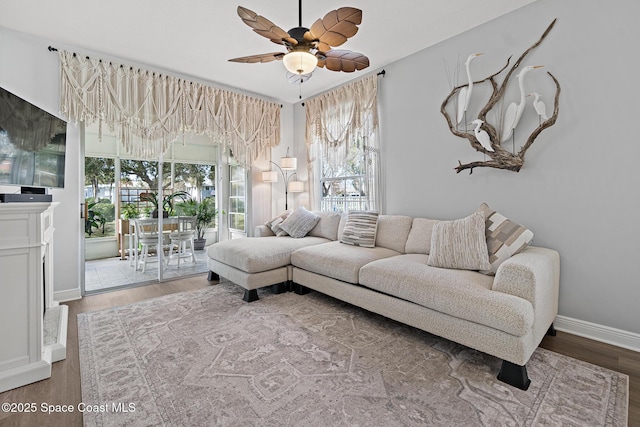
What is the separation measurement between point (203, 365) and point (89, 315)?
5.28 ft

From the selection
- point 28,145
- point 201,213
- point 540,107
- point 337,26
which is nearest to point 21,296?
point 28,145

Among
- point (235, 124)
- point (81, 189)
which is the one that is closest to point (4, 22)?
point (81, 189)

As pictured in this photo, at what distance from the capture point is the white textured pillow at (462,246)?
216 cm

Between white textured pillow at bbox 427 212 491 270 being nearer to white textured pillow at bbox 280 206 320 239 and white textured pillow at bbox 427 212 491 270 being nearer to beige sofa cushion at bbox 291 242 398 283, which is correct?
beige sofa cushion at bbox 291 242 398 283

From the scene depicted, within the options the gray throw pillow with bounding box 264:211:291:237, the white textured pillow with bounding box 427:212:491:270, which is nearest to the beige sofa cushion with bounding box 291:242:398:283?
the white textured pillow with bounding box 427:212:491:270

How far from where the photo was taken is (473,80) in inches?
110

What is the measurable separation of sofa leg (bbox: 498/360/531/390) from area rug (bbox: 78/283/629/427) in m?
0.04

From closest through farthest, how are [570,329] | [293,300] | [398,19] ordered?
[570,329]
[398,19]
[293,300]

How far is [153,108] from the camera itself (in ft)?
11.7

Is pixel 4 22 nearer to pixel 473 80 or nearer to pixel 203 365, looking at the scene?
pixel 203 365

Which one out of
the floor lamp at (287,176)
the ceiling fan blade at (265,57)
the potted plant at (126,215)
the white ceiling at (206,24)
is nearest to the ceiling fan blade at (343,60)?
the ceiling fan blade at (265,57)

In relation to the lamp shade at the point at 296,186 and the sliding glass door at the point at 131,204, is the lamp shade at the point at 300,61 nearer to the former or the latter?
the sliding glass door at the point at 131,204

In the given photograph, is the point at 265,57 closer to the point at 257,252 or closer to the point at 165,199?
the point at 257,252

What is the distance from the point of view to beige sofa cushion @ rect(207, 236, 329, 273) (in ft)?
9.75
